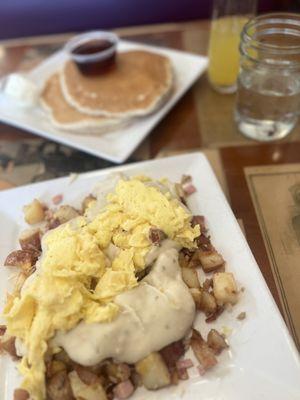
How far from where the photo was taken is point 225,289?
46.4 inches

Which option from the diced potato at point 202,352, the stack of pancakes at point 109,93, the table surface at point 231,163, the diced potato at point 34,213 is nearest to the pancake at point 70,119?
the stack of pancakes at point 109,93

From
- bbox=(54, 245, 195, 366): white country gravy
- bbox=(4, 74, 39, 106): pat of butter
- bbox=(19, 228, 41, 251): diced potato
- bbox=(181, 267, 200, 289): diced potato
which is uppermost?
bbox=(4, 74, 39, 106): pat of butter

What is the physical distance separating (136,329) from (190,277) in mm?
Result: 258

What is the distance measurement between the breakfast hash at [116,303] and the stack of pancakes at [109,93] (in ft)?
2.31

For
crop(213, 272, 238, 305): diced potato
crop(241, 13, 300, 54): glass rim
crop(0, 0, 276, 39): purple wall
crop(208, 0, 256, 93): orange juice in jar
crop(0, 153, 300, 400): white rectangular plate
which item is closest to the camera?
crop(0, 153, 300, 400): white rectangular plate

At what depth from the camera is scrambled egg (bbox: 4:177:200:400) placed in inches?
42.2

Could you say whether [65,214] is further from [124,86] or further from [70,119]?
[124,86]

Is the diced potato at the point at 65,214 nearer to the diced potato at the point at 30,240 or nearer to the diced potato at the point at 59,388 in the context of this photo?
the diced potato at the point at 30,240

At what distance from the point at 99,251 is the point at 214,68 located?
1.33 metres

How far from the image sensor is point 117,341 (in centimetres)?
106

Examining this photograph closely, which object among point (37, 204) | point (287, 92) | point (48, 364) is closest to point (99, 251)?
point (48, 364)

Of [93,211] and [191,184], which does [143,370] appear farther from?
[191,184]

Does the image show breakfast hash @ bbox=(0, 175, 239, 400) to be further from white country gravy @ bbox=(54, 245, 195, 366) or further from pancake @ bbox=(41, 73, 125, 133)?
pancake @ bbox=(41, 73, 125, 133)

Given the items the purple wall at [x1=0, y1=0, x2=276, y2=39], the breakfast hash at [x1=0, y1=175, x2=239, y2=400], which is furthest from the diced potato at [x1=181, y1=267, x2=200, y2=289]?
the purple wall at [x1=0, y1=0, x2=276, y2=39]
